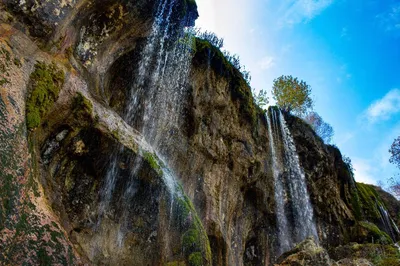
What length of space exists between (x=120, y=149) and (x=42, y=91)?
101 inches

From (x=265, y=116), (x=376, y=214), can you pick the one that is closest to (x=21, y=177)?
(x=265, y=116)

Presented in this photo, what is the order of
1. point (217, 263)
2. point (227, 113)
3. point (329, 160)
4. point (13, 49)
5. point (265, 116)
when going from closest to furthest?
1. point (13, 49)
2. point (217, 263)
3. point (227, 113)
4. point (265, 116)
5. point (329, 160)

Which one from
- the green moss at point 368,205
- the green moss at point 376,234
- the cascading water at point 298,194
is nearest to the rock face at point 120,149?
the cascading water at point 298,194

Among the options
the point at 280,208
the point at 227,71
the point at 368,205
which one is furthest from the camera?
the point at 368,205

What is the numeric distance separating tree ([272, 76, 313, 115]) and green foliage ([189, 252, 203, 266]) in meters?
21.9

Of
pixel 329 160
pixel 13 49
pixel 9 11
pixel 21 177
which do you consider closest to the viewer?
pixel 21 177

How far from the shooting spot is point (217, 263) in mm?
12250

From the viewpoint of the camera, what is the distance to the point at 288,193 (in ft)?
65.3

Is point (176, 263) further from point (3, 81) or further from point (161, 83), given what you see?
point (161, 83)

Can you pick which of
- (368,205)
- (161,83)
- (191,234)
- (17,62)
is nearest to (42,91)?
(17,62)

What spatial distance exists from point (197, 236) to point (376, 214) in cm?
2167

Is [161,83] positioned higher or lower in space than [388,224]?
higher

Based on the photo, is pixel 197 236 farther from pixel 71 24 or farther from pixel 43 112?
pixel 71 24

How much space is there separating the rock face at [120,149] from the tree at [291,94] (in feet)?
35.9
